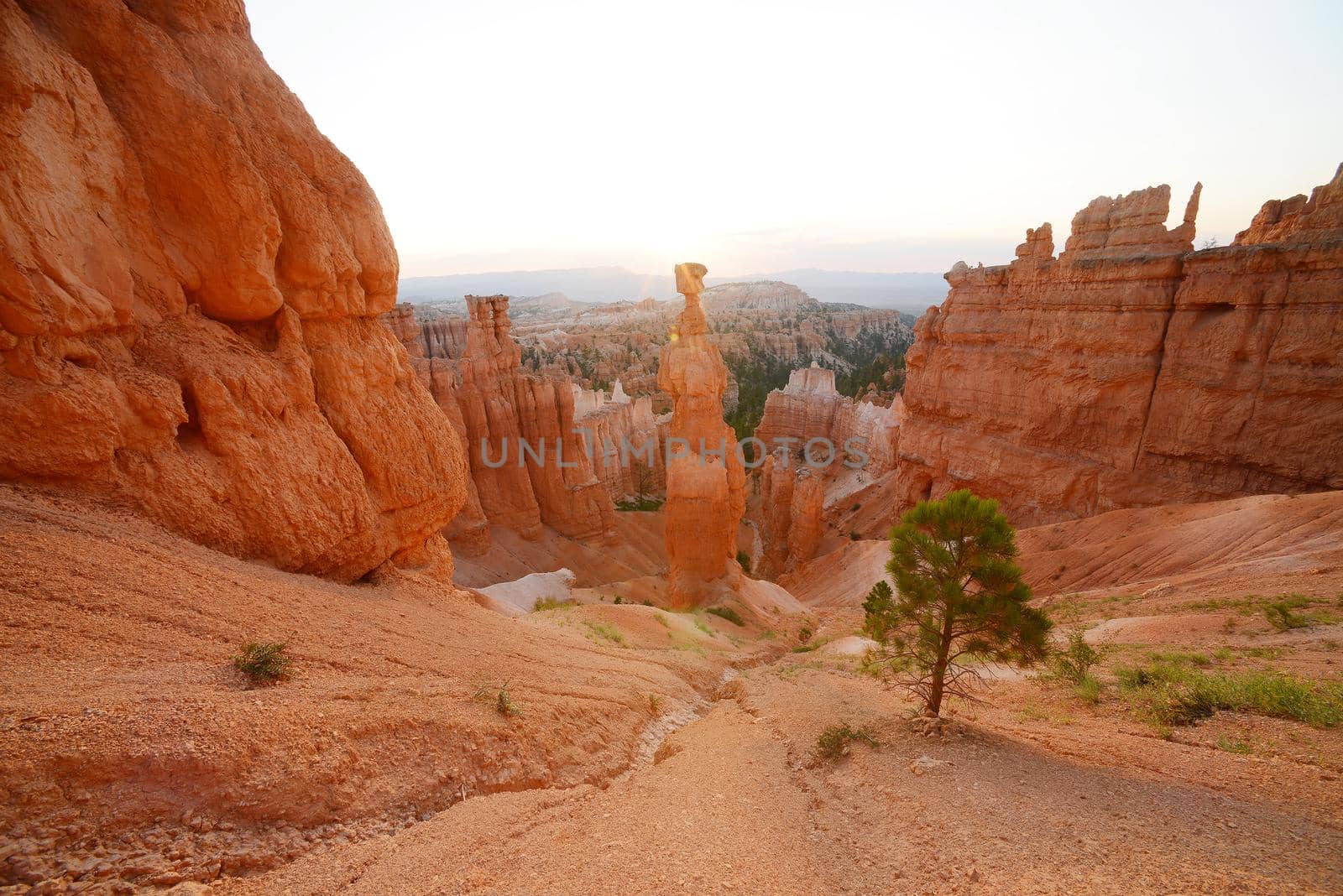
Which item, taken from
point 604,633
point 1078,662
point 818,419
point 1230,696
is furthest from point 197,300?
point 818,419

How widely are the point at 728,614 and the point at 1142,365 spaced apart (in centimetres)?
1699

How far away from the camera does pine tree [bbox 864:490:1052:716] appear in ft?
22.6

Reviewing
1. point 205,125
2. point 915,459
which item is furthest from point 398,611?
point 915,459

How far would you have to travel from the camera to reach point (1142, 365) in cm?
2059

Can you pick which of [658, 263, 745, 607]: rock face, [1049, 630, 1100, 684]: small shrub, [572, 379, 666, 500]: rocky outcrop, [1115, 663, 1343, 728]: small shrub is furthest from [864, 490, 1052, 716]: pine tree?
[572, 379, 666, 500]: rocky outcrop

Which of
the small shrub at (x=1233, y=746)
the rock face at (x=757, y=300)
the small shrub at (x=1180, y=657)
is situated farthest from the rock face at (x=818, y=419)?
the rock face at (x=757, y=300)

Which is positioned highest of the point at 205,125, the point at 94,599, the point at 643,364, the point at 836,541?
the point at 205,125

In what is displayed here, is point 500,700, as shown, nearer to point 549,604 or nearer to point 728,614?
point 549,604

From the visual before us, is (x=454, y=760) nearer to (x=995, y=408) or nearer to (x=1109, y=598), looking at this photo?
(x=1109, y=598)

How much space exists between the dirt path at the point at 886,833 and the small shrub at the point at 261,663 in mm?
1555

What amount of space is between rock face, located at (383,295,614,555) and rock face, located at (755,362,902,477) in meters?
18.9

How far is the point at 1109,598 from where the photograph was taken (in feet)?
46.4

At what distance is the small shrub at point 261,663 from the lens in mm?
4762

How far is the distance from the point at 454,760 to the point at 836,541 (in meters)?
28.2
